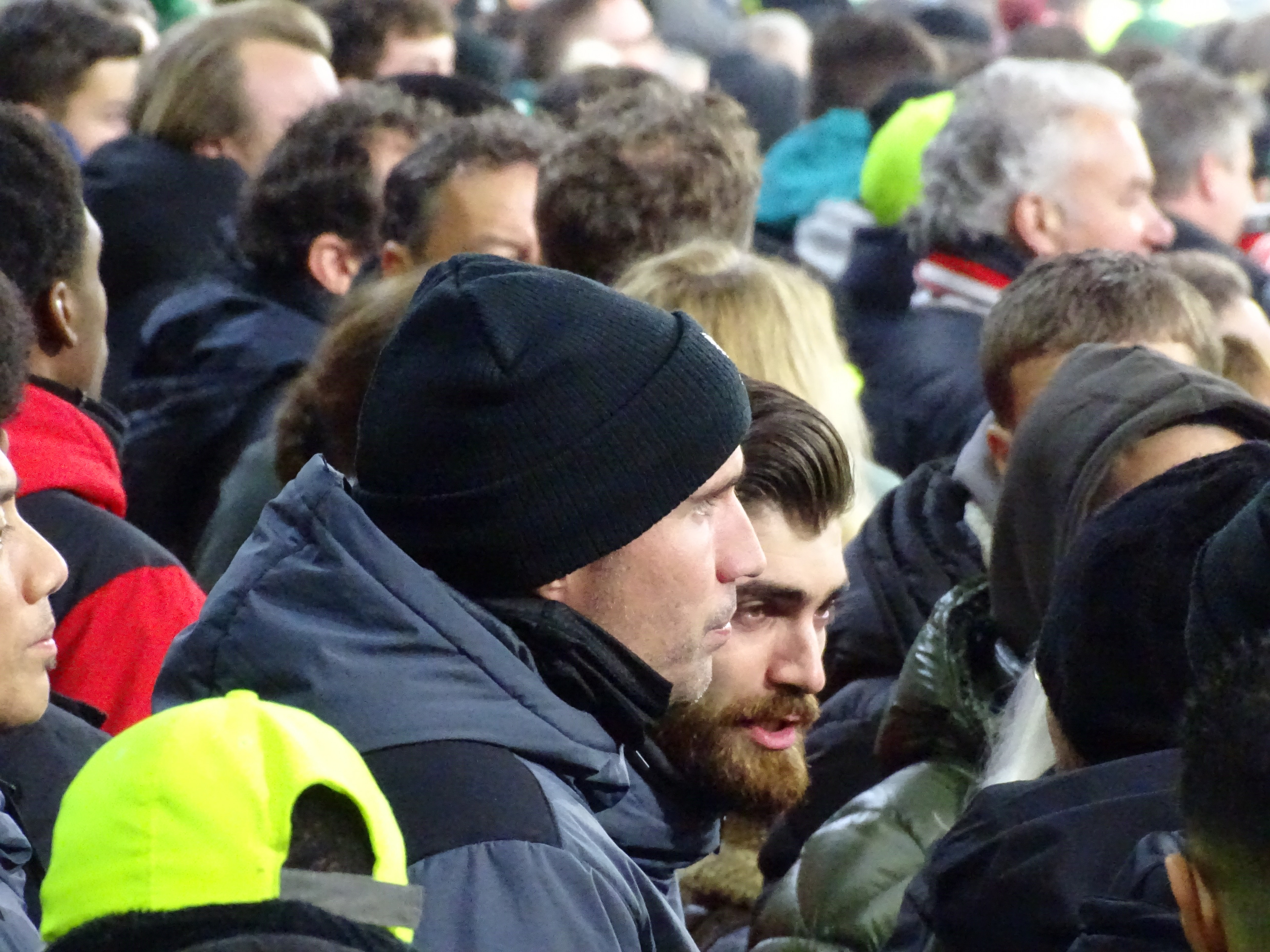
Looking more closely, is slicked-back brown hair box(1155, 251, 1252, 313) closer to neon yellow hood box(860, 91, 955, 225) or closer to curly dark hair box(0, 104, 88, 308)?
neon yellow hood box(860, 91, 955, 225)

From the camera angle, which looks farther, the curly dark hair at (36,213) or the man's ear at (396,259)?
the man's ear at (396,259)

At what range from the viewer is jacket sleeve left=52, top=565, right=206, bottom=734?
2707 millimetres

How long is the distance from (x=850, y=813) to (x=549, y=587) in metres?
1.07

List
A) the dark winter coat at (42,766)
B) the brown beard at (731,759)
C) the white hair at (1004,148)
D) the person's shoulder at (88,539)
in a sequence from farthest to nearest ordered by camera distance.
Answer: the white hair at (1004,148) → the person's shoulder at (88,539) → the brown beard at (731,759) → the dark winter coat at (42,766)

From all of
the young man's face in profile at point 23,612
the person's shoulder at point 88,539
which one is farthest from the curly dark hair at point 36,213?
the young man's face in profile at point 23,612

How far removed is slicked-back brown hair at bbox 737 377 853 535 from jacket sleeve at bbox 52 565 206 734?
0.80 meters

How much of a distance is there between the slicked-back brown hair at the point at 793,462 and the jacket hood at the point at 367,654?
835 millimetres

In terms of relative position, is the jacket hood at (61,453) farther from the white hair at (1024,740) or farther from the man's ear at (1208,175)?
the man's ear at (1208,175)

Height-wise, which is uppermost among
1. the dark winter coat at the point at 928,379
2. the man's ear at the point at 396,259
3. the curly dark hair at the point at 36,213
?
the curly dark hair at the point at 36,213

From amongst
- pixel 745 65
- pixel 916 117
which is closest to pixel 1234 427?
pixel 916 117

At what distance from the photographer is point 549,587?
190cm

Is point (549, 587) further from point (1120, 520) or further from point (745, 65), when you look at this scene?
point (745, 65)

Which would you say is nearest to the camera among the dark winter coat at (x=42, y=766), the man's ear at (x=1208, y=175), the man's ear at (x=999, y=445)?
the dark winter coat at (x=42, y=766)

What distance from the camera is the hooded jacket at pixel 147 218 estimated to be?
16.1 feet
